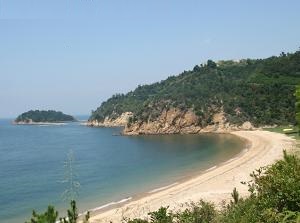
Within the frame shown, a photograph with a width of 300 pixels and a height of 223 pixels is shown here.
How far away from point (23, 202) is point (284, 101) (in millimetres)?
84282

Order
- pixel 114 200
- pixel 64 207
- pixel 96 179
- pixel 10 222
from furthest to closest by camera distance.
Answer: pixel 96 179 < pixel 114 200 < pixel 64 207 < pixel 10 222

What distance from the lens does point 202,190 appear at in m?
39.5

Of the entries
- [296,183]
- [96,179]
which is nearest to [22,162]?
[96,179]

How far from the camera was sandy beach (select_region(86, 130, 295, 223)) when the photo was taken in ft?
107

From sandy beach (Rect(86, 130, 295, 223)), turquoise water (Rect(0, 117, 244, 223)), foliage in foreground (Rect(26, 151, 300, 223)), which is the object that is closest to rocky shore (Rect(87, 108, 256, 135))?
turquoise water (Rect(0, 117, 244, 223))

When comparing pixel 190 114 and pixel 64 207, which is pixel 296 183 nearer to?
pixel 64 207

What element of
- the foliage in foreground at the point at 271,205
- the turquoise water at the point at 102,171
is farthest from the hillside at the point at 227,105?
the foliage in foreground at the point at 271,205

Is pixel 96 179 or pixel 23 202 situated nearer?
pixel 23 202

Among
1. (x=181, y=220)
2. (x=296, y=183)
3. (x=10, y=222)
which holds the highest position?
(x=296, y=183)

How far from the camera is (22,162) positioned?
7112 centimetres

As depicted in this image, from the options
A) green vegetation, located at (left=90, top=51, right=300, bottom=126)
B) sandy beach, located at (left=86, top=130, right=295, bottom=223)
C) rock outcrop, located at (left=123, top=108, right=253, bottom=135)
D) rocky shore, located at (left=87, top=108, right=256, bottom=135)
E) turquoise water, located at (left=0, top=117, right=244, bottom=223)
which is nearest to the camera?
sandy beach, located at (left=86, top=130, right=295, bottom=223)

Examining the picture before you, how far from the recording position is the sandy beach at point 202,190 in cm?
3269

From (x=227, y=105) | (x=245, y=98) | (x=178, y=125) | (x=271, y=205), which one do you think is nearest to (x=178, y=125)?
(x=178, y=125)

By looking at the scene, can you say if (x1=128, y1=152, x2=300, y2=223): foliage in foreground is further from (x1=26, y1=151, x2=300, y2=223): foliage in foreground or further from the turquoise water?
the turquoise water
